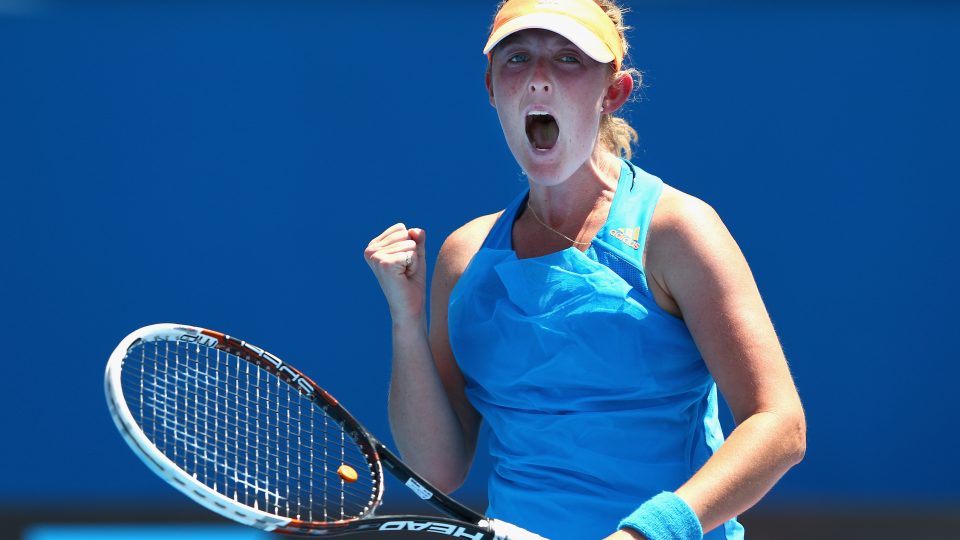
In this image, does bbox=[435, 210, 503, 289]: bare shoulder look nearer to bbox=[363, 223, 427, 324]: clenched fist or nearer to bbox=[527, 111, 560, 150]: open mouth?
bbox=[363, 223, 427, 324]: clenched fist

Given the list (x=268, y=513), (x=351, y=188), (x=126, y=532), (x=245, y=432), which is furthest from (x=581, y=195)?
(x=126, y=532)

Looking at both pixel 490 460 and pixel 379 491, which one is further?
pixel 490 460

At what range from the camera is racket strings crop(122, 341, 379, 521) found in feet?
7.72

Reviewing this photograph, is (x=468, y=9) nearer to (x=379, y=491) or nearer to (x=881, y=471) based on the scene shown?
(x=881, y=471)

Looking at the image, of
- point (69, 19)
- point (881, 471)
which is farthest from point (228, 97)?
point (881, 471)

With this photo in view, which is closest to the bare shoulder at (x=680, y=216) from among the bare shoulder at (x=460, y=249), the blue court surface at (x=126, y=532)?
the bare shoulder at (x=460, y=249)

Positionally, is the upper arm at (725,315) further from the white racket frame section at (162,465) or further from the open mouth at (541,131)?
the white racket frame section at (162,465)

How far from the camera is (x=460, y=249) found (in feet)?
8.34

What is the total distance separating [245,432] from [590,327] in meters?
1.08

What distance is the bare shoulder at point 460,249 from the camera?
2520 mm

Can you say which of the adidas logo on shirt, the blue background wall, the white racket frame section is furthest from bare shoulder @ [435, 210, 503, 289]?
the blue background wall

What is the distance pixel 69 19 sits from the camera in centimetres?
461

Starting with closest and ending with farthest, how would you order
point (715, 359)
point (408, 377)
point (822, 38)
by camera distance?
point (715, 359), point (408, 377), point (822, 38)

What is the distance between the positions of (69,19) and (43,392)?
1310 millimetres
